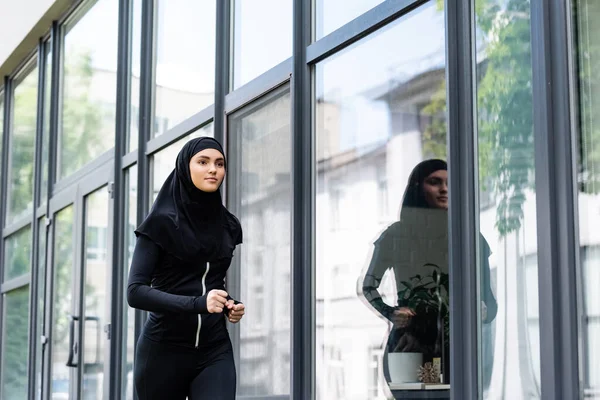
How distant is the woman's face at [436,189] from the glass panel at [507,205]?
349mm

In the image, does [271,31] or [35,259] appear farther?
[35,259]

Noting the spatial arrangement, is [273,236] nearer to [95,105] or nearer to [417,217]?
[417,217]

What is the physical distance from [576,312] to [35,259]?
820cm

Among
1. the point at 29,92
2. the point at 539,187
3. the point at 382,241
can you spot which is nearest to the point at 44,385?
the point at 29,92

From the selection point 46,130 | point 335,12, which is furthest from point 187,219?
point 46,130

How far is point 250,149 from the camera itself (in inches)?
235

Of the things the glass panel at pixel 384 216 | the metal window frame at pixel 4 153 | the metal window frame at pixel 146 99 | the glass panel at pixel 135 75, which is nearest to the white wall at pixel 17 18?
the metal window frame at pixel 4 153

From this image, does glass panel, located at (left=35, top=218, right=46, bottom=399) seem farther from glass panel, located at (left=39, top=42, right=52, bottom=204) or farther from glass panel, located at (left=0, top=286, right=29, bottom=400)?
glass panel, located at (left=0, top=286, right=29, bottom=400)

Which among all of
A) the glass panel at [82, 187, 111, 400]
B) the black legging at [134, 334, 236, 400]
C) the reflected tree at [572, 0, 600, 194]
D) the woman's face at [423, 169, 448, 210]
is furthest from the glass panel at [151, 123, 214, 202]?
the reflected tree at [572, 0, 600, 194]

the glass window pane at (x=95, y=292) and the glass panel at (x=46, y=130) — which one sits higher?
the glass panel at (x=46, y=130)

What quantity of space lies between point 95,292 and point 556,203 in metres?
5.89

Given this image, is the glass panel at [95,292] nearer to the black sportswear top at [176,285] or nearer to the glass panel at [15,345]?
the glass panel at [15,345]

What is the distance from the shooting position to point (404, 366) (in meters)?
4.69

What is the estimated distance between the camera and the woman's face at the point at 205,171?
4.03 meters
